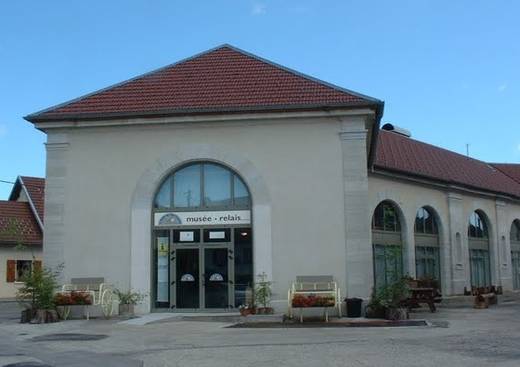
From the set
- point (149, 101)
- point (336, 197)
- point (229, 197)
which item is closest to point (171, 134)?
point (149, 101)

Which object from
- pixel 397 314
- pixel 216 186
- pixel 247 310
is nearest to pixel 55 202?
pixel 216 186

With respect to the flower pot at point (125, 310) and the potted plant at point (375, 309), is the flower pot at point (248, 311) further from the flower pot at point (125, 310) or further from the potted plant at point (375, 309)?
the flower pot at point (125, 310)

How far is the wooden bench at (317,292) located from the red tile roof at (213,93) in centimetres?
519

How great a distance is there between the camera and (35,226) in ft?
135

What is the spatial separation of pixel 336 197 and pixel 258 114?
349cm

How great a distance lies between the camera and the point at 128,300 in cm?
2088

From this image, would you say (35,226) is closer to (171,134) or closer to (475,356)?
(171,134)

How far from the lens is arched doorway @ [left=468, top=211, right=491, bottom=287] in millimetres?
35125

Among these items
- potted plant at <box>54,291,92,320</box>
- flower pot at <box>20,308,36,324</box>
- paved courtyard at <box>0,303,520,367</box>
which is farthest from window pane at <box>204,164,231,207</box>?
flower pot at <box>20,308,36,324</box>

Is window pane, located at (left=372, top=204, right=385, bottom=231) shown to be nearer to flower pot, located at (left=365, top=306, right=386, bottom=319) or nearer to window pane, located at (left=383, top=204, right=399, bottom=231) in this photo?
window pane, located at (left=383, top=204, right=399, bottom=231)

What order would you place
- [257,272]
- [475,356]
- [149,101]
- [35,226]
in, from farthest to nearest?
[35,226] < [149,101] < [257,272] < [475,356]

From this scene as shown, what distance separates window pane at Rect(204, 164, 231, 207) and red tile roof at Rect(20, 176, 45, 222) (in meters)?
23.1

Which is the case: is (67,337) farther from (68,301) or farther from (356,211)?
(356,211)

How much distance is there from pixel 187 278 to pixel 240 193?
3140mm
